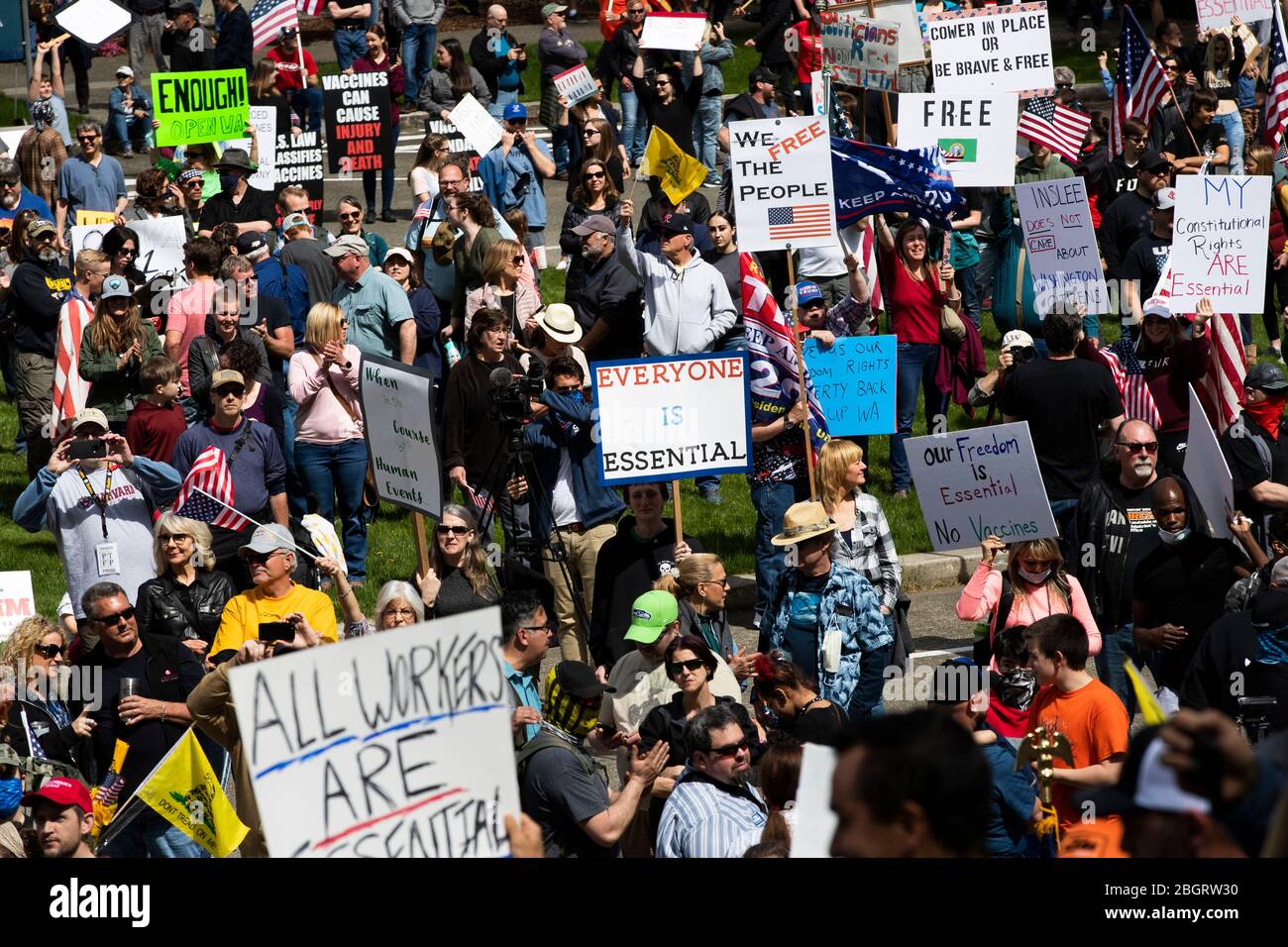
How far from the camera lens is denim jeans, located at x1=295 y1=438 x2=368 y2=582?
12172 mm

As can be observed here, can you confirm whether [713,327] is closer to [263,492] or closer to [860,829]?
[263,492]

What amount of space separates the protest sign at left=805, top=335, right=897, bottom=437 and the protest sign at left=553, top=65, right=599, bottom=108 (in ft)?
25.6

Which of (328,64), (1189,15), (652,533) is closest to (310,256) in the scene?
(652,533)

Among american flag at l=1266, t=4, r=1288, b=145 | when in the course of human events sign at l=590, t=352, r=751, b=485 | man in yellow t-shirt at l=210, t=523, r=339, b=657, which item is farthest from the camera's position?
american flag at l=1266, t=4, r=1288, b=145

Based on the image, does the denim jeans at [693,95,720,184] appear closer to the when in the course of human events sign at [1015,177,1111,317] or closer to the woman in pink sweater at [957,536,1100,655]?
the when in the course of human events sign at [1015,177,1111,317]

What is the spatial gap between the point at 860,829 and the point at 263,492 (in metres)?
7.94

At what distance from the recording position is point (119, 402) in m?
12.7

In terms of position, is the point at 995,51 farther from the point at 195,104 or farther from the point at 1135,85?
the point at 195,104

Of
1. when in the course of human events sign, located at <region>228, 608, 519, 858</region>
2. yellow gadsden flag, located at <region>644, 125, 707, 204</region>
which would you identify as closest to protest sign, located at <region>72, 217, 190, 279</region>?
yellow gadsden flag, located at <region>644, 125, 707, 204</region>

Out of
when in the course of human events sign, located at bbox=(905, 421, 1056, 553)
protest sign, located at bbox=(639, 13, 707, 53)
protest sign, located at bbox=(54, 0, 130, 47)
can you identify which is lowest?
when in the course of human events sign, located at bbox=(905, 421, 1056, 553)

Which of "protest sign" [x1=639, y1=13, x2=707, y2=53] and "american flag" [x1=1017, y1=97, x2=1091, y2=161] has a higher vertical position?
"protest sign" [x1=639, y1=13, x2=707, y2=53]

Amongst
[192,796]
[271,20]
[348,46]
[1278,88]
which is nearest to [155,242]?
[192,796]

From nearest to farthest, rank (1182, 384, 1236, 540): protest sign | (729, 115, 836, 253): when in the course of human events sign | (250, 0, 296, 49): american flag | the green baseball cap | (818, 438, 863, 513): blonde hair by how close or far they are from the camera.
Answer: the green baseball cap, (1182, 384, 1236, 540): protest sign, (818, 438, 863, 513): blonde hair, (729, 115, 836, 253): when in the course of human events sign, (250, 0, 296, 49): american flag

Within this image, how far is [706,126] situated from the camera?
2202 centimetres
